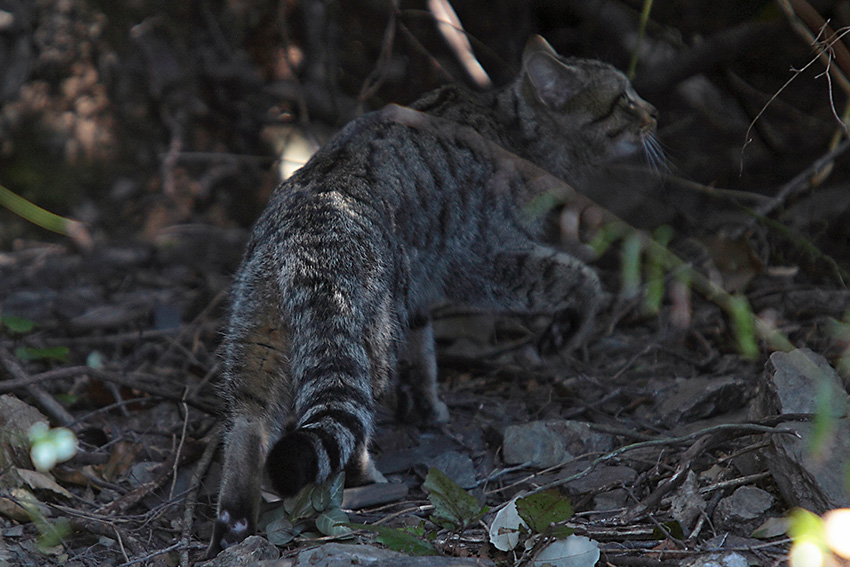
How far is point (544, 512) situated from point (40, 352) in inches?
105

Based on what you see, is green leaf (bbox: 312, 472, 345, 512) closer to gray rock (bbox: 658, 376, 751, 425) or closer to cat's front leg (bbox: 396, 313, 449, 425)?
cat's front leg (bbox: 396, 313, 449, 425)

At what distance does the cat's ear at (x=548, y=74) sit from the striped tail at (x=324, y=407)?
6.87 feet

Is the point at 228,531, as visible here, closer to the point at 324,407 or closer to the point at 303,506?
the point at 303,506

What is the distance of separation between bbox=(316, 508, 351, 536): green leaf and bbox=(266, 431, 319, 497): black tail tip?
288mm

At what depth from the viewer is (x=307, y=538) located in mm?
2580

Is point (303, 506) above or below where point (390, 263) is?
below

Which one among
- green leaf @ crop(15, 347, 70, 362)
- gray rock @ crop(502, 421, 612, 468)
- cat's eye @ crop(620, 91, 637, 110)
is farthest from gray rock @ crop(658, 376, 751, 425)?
green leaf @ crop(15, 347, 70, 362)

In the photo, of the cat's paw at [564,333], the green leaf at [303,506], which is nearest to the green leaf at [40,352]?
the green leaf at [303,506]

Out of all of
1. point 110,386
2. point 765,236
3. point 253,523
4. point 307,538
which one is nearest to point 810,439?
point 307,538

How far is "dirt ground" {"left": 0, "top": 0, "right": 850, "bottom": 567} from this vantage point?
2625 mm

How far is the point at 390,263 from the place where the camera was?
317cm

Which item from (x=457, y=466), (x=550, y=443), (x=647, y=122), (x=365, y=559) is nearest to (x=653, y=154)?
(x=647, y=122)

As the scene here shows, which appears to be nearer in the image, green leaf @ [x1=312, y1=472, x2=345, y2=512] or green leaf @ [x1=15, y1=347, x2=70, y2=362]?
green leaf @ [x1=312, y1=472, x2=345, y2=512]

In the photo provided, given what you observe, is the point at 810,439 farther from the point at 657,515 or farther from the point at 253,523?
the point at 253,523
